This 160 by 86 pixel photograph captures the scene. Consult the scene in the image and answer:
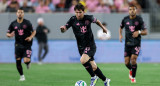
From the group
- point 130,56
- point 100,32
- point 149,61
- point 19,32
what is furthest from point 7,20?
point 130,56

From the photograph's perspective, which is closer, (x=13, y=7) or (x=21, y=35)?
(x=21, y=35)

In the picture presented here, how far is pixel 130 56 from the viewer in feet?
46.8

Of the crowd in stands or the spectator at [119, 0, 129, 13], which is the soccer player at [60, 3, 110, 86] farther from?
the spectator at [119, 0, 129, 13]

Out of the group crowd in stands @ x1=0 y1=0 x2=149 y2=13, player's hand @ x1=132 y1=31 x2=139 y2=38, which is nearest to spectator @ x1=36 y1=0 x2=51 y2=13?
crowd in stands @ x1=0 y1=0 x2=149 y2=13

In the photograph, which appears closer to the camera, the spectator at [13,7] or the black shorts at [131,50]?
the black shorts at [131,50]

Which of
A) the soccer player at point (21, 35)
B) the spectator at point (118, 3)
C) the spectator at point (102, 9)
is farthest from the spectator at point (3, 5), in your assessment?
the soccer player at point (21, 35)

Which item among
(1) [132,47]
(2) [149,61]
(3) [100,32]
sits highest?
(1) [132,47]

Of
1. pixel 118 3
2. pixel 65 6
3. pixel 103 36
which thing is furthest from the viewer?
pixel 118 3

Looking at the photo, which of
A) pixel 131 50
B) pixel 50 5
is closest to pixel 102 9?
pixel 50 5

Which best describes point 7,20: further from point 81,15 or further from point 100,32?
point 81,15

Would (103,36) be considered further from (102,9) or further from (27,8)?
(27,8)

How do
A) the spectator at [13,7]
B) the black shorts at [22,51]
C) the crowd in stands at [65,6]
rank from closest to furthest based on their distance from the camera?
the black shorts at [22,51] → the spectator at [13,7] → the crowd in stands at [65,6]

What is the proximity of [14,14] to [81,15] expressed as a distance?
44.2 feet

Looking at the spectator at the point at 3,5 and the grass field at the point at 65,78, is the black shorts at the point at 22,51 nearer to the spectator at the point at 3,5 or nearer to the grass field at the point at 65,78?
the grass field at the point at 65,78
